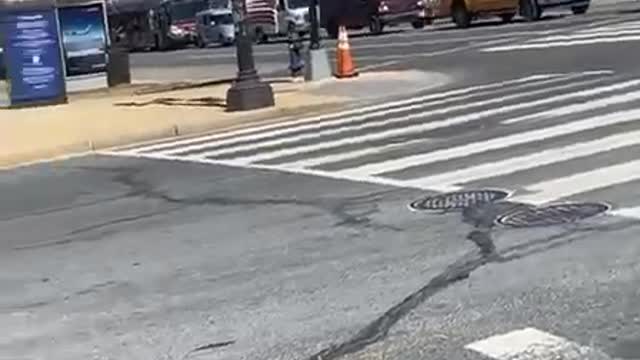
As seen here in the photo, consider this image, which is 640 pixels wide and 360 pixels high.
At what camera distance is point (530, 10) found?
38.5 meters

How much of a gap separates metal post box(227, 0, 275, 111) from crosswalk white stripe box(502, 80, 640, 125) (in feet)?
18.5

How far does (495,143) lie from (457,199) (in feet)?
10.7

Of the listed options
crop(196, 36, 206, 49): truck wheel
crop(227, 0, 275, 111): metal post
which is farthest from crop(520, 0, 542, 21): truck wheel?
crop(196, 36, 206, 49): truck wheel

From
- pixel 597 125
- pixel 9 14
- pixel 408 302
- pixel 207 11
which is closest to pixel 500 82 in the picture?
pixel 597 125

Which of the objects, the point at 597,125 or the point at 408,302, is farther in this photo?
the point at 597,125

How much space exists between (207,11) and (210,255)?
50.3 metres

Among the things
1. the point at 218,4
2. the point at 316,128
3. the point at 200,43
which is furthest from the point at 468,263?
the point at 218,4

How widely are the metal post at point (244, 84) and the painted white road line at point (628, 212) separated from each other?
11.2m

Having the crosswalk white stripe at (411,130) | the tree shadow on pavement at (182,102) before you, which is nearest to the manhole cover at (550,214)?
the crosswalk white stripe at (411,130)

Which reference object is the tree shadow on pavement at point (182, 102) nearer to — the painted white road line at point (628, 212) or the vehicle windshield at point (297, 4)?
the painted white road line at point (628, 212)

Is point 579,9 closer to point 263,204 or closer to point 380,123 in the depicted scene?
point 380,123

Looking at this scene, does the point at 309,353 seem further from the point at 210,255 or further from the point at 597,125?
the point at 597,125

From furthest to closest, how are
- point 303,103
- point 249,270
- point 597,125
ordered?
point 303,103
point 597,125
point 249,270

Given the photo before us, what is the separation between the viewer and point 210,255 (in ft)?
28.6
